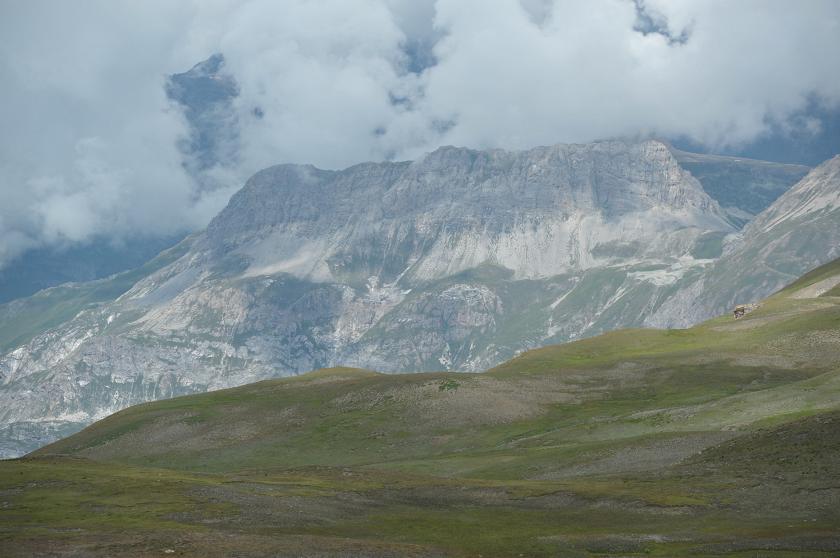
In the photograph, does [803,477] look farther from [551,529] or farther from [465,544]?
[465,544]

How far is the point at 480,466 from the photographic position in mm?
120812

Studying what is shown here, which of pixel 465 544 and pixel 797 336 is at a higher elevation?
pixel 797 336

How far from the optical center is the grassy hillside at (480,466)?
219ft

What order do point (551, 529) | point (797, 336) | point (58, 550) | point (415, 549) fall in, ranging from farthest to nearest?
1. point (797, 336)
2. point (551, 529)
3. point (415, 549)
4. point (58, 550)

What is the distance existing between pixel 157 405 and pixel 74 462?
76576mm

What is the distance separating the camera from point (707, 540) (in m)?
64.6

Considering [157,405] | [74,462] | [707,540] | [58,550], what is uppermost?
[157,405]

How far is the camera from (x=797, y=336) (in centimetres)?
18262

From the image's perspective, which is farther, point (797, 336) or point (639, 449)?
point (797, 336)

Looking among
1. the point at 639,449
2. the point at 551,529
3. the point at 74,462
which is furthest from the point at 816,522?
the point at 74,462

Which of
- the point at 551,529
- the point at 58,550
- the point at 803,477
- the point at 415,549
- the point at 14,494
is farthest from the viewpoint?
the point at 14,494

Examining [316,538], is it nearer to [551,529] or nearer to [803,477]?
[551,529]

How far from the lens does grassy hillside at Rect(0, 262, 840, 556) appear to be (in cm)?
6675

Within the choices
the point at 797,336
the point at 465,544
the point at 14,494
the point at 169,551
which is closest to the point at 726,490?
the point at 465,544
